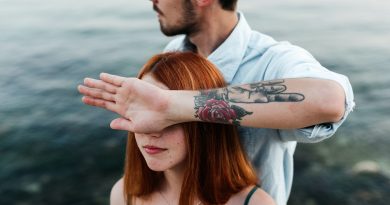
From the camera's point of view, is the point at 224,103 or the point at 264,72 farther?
the point at 264,72

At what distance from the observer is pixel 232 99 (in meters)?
2.12

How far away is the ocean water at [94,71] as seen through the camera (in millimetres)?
5570

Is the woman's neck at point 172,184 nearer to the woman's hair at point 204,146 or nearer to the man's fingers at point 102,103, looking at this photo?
the woman's hair at point 204,146

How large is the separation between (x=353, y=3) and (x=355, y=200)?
8365 mm

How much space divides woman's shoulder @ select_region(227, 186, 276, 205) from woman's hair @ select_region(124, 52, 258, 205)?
0.09 ft

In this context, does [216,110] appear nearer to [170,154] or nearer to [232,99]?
[232,99]

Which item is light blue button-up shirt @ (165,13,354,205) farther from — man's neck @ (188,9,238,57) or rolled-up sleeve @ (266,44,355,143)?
man's neck @ (188,9,238,57)

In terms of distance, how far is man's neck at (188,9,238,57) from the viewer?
3051mm

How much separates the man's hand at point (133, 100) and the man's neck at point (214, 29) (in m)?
1.08

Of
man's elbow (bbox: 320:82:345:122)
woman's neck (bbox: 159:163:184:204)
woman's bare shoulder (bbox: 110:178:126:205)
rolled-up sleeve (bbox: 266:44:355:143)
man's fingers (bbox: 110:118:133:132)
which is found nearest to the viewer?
man's elbow (bbox: 320:82:345:122)

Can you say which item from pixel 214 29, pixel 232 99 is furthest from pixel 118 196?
pixel 214 29

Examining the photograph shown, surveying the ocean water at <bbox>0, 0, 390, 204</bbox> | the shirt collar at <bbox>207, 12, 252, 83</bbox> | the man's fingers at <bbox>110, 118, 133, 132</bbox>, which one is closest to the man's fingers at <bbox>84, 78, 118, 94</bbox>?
the man's fingers at <bbox>110, 118, 133, 132</bbox>

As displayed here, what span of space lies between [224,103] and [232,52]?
699mm

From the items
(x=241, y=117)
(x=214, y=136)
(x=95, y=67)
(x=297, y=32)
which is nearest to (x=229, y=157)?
(x=214, y=136)
